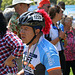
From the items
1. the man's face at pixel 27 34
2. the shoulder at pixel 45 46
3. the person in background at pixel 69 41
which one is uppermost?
the man's face at pixel 27 34

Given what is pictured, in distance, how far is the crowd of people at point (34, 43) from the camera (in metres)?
2.50

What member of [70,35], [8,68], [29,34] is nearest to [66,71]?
[70,35]

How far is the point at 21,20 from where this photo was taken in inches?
112

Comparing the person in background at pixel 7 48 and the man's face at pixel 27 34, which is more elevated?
the man's face at pixel 27 34

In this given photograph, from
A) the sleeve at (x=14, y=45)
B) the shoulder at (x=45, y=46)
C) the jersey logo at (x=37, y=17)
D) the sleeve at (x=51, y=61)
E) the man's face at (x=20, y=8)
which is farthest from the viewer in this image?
the man's face at (x=20, y=8)

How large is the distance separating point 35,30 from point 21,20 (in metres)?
0.25

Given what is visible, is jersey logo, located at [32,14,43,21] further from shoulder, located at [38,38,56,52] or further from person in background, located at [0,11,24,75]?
person in background, located at [0,11,24,75]

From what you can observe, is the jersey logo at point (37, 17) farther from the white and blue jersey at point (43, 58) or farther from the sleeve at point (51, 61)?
the sleeve at point (51, 61)

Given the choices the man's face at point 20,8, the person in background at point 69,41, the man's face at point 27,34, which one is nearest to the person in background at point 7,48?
the man's face at point 27,34

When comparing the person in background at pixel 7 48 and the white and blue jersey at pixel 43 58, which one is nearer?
the white and blue jersey at pixel 43 58

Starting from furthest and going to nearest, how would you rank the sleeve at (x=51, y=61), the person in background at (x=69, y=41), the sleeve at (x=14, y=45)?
1. the person in background at (x=69, y=41)
2. the sleeve at (x=14, y=45)
3. the sleeve at (x=51, y=61)

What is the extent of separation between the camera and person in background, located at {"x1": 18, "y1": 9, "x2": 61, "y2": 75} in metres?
2.53

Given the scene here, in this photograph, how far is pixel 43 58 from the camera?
8.16 ft

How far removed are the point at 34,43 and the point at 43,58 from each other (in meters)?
0.33
